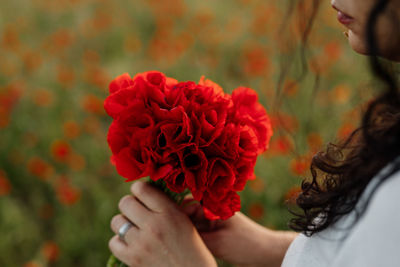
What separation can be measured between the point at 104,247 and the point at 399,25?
4.76ft

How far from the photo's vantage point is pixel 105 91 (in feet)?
8.89

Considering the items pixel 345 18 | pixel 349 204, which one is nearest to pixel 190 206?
pixel 349 204

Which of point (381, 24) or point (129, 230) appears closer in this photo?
point (381, 24)

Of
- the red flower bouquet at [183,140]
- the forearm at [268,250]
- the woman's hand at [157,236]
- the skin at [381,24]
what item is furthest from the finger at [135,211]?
the skin at [381,24]

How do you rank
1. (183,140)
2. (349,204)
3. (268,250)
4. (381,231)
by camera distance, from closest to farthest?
1. (381,231)
2. (349,204)
3. (183,140)
4. (268,250)

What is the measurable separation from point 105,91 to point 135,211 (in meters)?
1.78

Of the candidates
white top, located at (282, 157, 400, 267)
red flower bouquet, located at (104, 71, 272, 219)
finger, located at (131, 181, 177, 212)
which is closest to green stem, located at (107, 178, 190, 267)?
finger, located at (131, 181, 177, 212)

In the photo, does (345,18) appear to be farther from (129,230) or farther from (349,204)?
(129,230)

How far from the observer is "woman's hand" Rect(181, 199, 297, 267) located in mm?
1174

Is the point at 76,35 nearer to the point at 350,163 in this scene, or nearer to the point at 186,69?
the point at 186,69

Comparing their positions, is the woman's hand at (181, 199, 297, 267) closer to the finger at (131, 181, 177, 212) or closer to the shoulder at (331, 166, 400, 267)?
the finger at (131, 181, 177, 212)

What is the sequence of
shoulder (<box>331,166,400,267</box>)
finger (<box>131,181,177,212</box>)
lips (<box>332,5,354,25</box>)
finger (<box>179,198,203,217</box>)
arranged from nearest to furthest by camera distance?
shoulder (<box>331,166,400,267</box>) < lips (<box>332,5,354,25</box>) < finger (<box>131,181,177,212</box>) < finger (<box>179,198,203,217</box>)

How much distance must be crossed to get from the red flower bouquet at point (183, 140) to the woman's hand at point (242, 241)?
0.79 feet

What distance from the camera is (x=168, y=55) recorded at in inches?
116
